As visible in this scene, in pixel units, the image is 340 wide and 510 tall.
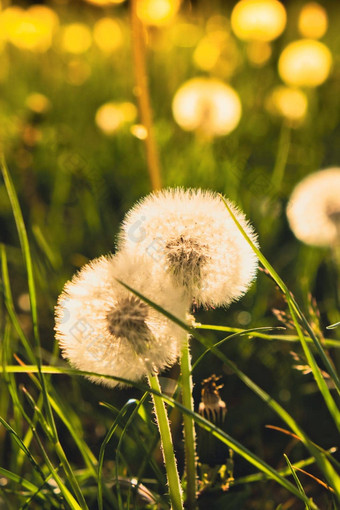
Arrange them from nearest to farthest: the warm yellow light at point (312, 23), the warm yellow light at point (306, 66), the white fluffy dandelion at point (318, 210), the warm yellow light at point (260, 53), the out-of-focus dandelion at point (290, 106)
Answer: the white fluffy dandelion at point (318, 210) → the out-of-focus dandelion at point (290, 106) → the warm yellow light at point (306, 66) → the warm yellow light at point (260, 53) → the warm yellow light at point (312, 23)

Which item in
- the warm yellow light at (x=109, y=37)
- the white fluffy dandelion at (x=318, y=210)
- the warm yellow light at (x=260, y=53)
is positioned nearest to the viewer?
the white fluffy dandelion at (x=318, y=210)

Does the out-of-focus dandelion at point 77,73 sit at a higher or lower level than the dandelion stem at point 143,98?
higher

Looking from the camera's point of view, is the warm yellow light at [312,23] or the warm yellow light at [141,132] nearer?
the warm yellow light at [141,132]

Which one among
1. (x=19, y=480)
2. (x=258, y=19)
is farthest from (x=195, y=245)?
(x=258, y=19)

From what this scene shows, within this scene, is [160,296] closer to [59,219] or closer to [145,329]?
[145,329]

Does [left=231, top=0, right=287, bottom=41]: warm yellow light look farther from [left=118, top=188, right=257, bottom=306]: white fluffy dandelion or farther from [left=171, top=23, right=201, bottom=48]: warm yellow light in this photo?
[left=118, top=188, right=257, bottom=306]: white fluffy dandelion

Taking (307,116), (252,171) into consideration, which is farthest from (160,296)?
(307,116)

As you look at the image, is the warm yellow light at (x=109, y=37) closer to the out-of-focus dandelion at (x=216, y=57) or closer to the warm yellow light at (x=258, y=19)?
the out-of-focus dandelion at (x=216, y=57)

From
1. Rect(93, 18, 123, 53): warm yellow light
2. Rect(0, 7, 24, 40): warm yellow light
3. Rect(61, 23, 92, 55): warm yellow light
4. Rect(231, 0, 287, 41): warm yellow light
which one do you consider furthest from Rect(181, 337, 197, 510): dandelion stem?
Rect(93, 18, 123, 53): warm yellow light

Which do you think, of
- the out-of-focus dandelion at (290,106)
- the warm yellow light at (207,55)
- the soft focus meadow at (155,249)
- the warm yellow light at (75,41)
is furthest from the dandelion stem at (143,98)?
the warm yellow light at (75,41)
